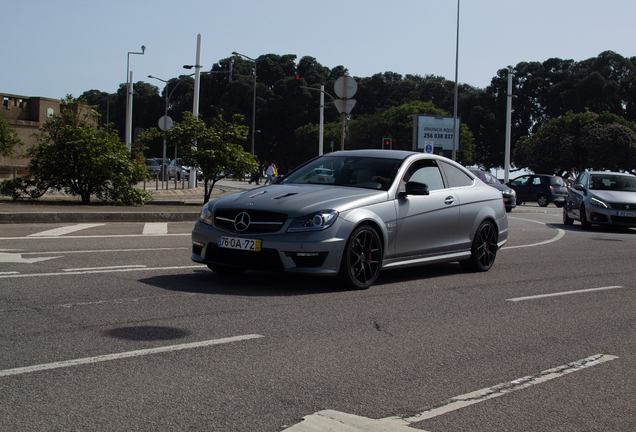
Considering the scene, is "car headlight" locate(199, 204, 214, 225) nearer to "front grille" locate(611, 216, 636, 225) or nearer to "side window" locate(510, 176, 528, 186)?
"front grille" locate(611, 216, 636, 225)

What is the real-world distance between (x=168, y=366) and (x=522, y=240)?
Result: 38.8 feet

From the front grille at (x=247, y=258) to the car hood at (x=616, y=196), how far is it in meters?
13.7

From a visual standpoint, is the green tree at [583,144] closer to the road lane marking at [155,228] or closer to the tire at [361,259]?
the road lane marking at [155,228]

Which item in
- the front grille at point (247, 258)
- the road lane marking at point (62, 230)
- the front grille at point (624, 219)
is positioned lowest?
the road lane marking at point (62, 230)

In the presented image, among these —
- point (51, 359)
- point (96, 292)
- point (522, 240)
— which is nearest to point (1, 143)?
point (522, 240)

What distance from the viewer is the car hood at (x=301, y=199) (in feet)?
23.3

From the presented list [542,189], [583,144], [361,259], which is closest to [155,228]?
[361,259]

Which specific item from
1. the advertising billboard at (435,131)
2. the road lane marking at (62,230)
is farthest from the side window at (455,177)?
the advertising billboard at (435,131)

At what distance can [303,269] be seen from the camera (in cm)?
695

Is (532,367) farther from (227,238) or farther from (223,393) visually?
(227,238)

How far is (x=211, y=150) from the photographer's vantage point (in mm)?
20609

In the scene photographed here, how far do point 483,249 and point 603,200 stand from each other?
10.2 meters

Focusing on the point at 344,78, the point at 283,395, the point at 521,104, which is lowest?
the point at 283,395

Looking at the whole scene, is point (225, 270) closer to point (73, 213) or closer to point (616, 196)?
point (73, 213)
